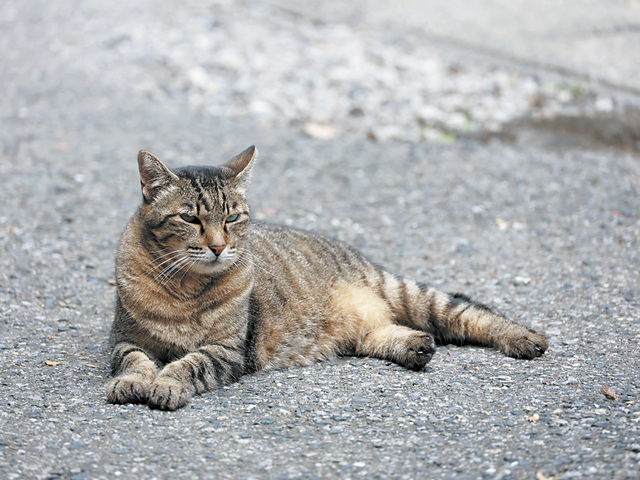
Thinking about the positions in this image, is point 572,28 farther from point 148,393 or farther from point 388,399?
point 148,393

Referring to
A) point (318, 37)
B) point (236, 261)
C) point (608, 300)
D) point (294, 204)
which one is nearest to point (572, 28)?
point (318, 37)

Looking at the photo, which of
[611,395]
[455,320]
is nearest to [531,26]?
[455,320]

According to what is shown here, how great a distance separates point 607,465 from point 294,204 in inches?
202

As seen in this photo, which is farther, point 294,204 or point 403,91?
point 403,91

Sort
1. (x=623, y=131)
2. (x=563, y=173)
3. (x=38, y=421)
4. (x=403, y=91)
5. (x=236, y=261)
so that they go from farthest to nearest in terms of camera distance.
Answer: (x=403, y=91)
(x=623, y=131)
(x=563, y=173)
(x=236, y=261)
(x=38, y=421)

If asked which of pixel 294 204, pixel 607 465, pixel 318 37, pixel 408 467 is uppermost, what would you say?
A: pixel 318 37

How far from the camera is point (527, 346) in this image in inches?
159

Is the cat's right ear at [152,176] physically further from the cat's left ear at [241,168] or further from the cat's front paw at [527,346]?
the cat's front paw at [527,346]

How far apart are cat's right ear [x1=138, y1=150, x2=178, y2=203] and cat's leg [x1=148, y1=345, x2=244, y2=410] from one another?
39.1 inches

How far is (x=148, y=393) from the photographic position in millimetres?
3381

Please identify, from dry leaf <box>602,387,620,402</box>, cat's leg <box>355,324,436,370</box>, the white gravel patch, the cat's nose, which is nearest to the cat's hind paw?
cat's leg <box>355,324,436,370</box>

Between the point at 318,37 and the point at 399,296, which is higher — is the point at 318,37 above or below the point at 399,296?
above

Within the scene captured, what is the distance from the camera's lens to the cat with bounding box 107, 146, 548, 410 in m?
3.62

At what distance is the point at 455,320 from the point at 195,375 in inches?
75.5
